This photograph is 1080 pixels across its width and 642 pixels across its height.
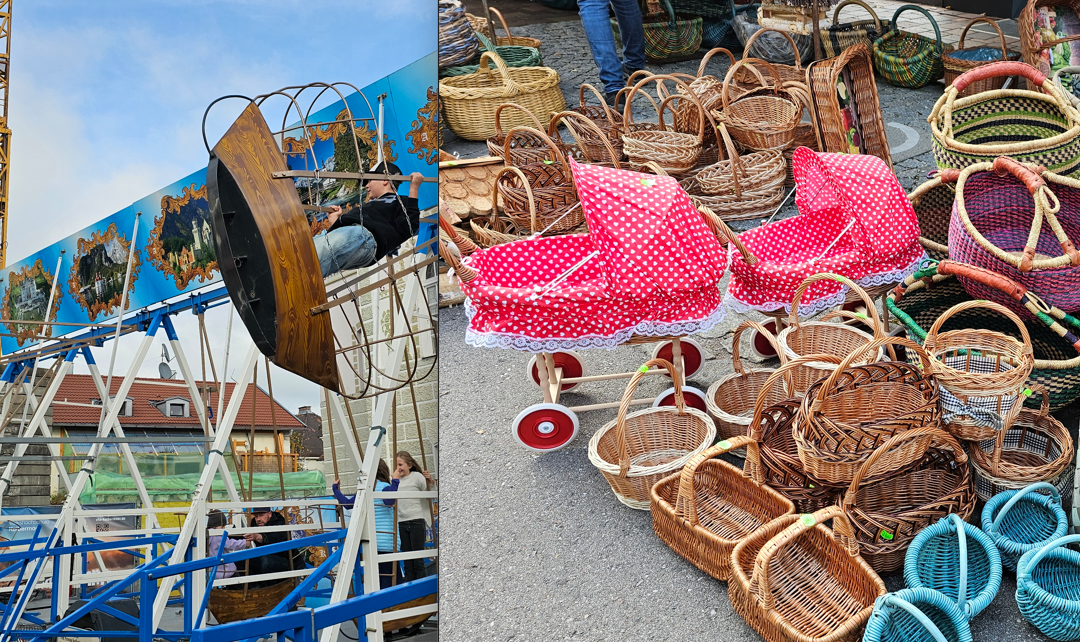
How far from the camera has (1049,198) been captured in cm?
289

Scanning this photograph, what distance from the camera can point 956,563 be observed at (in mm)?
2201

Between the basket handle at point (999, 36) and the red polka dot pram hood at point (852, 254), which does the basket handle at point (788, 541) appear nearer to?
the red polka dot pram hood at point (852, 254)

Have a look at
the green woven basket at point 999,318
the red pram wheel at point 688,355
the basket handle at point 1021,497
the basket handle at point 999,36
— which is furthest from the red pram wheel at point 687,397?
the basket handle at point 999,36

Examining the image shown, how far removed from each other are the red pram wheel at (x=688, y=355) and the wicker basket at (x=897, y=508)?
94 cm

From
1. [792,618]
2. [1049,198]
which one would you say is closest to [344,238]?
[792,618]

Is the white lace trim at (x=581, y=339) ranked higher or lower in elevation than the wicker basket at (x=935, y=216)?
higher

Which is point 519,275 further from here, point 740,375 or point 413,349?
point 413,349

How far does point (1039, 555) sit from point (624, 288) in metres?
1.26

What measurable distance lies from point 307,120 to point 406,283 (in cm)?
22

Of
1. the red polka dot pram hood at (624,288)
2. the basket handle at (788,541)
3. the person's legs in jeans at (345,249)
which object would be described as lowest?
the basket handle at (788,541)

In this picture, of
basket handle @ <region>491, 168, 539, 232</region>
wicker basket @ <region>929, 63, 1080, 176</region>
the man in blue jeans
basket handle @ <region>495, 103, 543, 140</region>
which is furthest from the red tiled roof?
the man in blue jeans

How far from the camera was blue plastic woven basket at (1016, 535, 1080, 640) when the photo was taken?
6.52 ft

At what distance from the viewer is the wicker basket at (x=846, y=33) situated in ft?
16.9

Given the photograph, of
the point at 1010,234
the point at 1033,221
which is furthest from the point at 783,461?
the point at 1010,234
